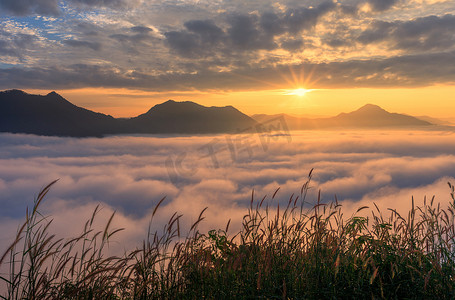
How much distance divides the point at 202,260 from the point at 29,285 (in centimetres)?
179

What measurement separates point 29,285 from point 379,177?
18448 centimetres

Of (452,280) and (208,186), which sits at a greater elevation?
(452,280)

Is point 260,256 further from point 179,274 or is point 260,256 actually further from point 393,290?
point 393,290

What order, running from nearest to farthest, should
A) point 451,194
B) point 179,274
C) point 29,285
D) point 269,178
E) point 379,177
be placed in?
point 29,285 → point 179,274 → point 451,194 → point 269,178 → point 379,177

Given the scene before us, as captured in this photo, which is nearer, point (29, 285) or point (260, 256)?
point (29, 285)

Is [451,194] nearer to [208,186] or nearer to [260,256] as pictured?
[260,256]

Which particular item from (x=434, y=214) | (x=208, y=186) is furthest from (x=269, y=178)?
(x=434, y=214)

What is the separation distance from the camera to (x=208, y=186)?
586 ft

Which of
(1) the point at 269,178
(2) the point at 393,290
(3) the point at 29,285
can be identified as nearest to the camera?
(3) the point at 29,285

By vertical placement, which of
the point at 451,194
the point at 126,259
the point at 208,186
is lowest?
the point at 208,186

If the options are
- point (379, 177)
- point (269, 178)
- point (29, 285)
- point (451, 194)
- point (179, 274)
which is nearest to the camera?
point (29, 285)

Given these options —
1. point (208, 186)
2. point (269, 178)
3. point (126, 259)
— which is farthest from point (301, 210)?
point (208, 186)

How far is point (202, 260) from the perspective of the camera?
3.92m

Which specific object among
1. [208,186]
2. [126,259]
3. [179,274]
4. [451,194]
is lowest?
[208,186]
